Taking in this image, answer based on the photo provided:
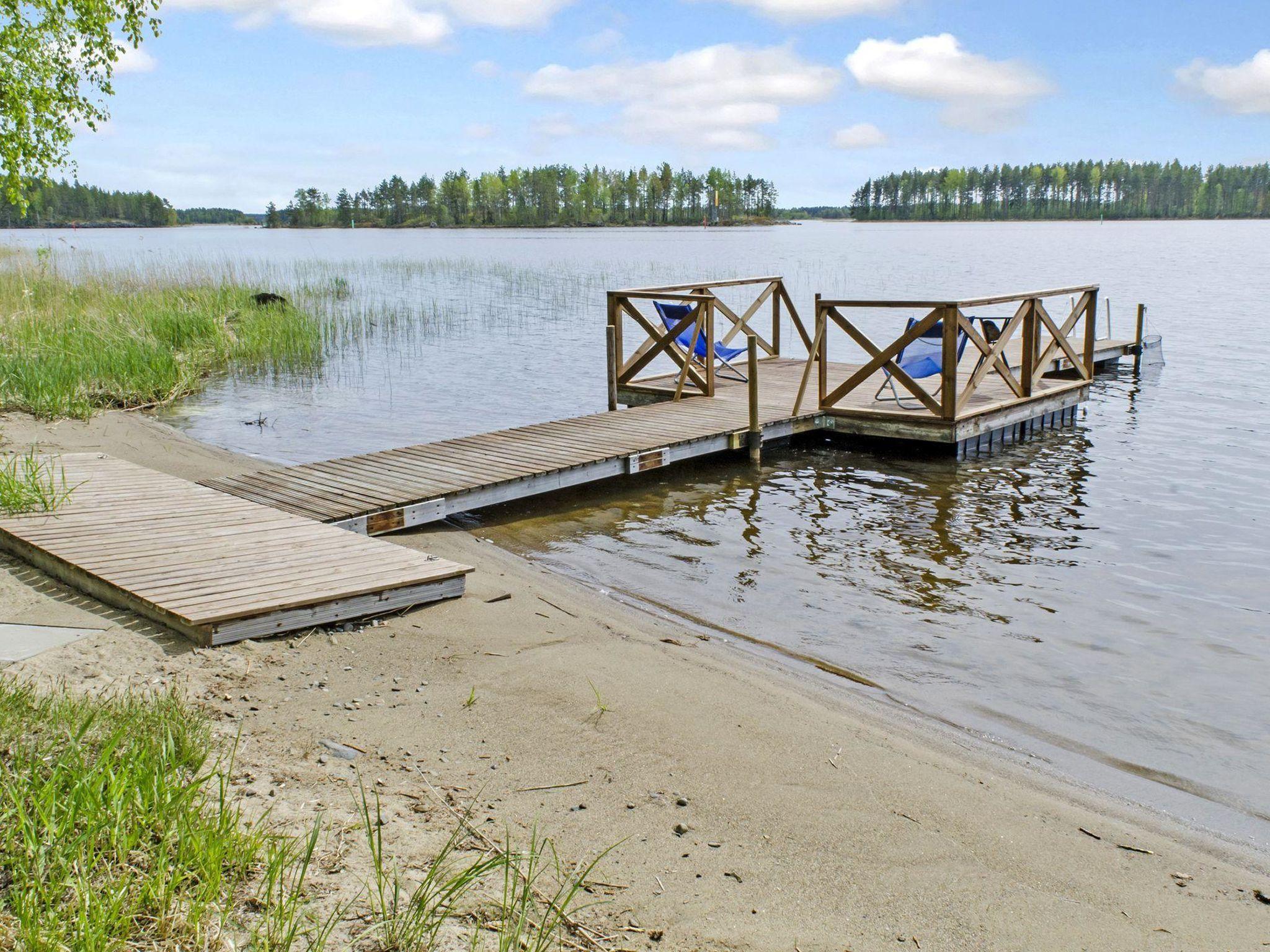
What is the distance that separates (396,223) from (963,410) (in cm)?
12279

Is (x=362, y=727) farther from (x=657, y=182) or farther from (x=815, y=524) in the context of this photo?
(x=657, y=182)

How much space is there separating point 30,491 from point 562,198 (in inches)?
4586

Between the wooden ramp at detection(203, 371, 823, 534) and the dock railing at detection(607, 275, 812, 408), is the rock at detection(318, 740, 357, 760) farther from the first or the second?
the dock railing at detection(607, 275, 812, 408)

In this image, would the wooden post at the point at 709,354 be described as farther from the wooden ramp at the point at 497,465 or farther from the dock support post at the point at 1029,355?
the dock support post at the point at 1029,355

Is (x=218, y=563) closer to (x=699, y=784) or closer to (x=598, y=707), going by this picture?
(x=598, y=707)

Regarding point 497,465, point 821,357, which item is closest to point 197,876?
point 497,465

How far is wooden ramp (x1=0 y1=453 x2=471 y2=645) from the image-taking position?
4.52 m

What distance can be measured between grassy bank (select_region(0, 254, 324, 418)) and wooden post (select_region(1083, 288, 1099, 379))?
11.1m

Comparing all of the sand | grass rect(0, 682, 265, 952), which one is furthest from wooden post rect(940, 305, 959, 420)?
grass rect(0, 682, 265, 952)

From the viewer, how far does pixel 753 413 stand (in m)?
Answer: 9.49

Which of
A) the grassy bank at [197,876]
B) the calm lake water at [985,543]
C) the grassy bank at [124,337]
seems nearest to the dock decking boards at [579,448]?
the calm lake water at [985,543]

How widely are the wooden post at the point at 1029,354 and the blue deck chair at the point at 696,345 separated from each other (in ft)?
9.64

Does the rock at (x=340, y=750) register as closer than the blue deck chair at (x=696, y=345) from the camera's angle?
Yes

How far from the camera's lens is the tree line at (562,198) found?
117 metres
